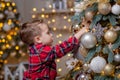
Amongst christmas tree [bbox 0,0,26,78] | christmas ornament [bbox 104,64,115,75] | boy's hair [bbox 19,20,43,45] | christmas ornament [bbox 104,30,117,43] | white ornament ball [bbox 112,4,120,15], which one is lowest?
christmas tree [bbox 0,0,26,78]

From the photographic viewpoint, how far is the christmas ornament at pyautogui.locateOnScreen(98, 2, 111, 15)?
1.67 metres

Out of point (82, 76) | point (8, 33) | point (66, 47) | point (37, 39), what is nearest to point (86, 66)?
point (82, 76)

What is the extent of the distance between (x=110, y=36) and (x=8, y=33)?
2.67 meters

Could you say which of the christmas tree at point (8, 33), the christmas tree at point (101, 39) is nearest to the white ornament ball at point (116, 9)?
the christmas tree at point (101, 39)

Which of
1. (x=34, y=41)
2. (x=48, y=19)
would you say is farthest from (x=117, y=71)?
(x=48, y=19)

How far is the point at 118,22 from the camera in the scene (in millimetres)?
1731

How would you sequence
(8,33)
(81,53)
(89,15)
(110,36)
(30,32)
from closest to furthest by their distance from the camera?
(110,36) < (89,15) < (81,53) < (30,32) < (8,33)

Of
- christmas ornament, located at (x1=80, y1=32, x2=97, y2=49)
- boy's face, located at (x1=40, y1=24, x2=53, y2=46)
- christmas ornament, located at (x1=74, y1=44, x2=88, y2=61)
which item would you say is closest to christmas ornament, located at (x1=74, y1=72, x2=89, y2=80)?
christmas ornament, located at (x1=74, y1=44, x2=88, y2=61)

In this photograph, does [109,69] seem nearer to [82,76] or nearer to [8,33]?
[82,76]

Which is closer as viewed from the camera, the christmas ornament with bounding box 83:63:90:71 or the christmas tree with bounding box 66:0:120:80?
the christmas tree with bounding box 66:0:120:80

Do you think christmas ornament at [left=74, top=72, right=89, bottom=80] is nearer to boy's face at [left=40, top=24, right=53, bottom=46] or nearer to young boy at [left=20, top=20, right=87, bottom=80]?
young boy at [left=20, top=20, right=87, bottom=80]

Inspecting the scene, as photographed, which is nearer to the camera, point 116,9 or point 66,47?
point 116,9

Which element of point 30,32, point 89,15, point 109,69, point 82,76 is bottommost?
point 82,76

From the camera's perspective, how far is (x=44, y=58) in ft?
6.41
